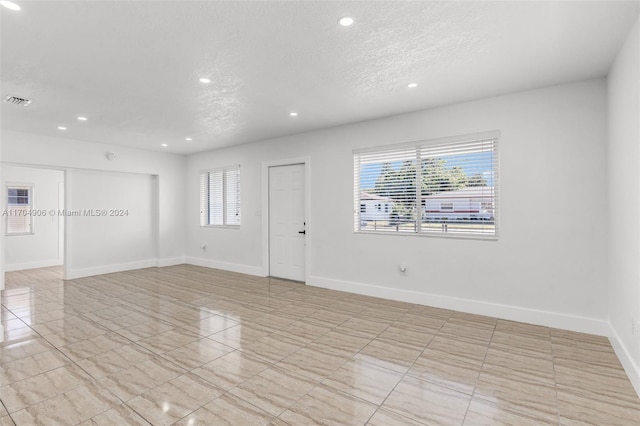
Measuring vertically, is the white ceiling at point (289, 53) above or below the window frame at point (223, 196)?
above

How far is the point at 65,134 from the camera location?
559 cm

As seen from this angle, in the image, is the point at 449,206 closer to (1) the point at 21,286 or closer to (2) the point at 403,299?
(2) the point at 403,299

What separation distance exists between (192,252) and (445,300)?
5898 millimetres

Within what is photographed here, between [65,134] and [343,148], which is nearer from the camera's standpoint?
[343,148]

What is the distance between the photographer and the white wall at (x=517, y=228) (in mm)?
3318


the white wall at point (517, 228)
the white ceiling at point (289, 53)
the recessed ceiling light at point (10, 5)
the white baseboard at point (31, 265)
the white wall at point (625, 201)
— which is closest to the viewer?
the recessed ceiling light at point (10, 5)

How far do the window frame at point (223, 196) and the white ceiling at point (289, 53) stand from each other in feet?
8.10

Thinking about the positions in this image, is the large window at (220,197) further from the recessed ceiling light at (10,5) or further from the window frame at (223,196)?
the recessed ceiling light at (10,5)

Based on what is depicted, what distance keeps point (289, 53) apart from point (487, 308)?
3605 millimetres

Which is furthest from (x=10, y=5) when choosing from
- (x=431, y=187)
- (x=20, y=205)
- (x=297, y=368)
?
(x=20, y=205)

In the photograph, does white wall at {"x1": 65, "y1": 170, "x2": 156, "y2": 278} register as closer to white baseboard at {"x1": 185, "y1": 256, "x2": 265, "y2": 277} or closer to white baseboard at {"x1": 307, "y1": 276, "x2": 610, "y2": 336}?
white baseboard at {"x1": 185, "y1": 256, "x2": 265, "y2": 277}

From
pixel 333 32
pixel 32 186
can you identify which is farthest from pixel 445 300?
pixel 32 186

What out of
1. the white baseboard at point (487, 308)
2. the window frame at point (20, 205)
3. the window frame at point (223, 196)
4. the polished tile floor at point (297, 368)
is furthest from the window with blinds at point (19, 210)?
the white baseboard at point (487, 308)

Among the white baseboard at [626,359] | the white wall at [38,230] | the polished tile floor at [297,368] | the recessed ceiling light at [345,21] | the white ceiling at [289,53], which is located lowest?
the polished tile floor at [297,368]
